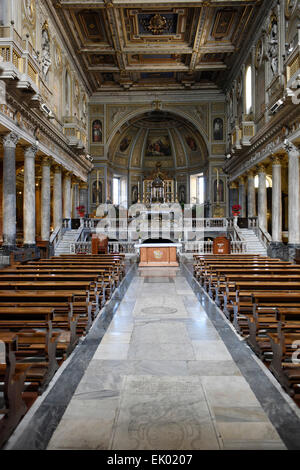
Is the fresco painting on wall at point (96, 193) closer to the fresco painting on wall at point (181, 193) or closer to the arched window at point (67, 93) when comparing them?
the fresco painting on wall at point (181, 193)

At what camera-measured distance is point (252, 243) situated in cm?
2127

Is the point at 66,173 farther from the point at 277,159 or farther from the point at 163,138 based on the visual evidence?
the point at 163,138

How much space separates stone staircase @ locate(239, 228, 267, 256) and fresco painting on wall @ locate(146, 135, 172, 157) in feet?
56.0

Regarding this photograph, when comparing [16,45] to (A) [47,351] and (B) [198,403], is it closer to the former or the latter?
(A) [47,351]

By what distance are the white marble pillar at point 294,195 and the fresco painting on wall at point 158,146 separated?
21.4 meters

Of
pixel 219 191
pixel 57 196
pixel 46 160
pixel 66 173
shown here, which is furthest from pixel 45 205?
pixel 219 191

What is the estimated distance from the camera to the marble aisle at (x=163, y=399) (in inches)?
118

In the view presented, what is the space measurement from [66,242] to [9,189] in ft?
24.7

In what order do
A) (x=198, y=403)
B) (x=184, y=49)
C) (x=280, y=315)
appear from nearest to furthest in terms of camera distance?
(x=198, y=403), (x=280, y=315), (x=184, y=49)

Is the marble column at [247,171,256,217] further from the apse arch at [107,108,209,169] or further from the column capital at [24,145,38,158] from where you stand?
the column capital at [24,145,38,158]

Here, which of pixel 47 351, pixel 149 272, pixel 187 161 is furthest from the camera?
pixel 187 161

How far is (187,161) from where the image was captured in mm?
36219

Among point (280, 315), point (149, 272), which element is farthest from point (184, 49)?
point (280, 315)
